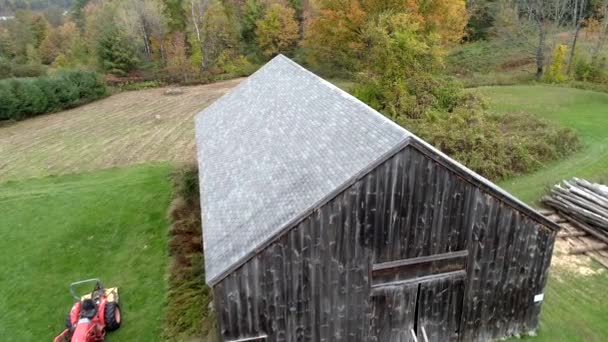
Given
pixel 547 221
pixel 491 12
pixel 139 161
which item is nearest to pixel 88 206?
pixel 139 161

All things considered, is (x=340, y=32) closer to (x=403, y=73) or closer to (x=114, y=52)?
(x=403, y=73)

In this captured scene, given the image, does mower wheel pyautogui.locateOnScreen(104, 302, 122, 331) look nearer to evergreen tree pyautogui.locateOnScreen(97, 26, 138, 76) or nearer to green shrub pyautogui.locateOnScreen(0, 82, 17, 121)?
green shrub pyautogui.locateOnScreen(0, 82, 17, 121)

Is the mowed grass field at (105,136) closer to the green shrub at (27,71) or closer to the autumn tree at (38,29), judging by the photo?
the green shrub at (27,71)

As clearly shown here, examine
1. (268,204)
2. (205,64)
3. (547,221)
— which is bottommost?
(205,64)

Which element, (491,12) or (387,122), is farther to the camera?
(491,12)

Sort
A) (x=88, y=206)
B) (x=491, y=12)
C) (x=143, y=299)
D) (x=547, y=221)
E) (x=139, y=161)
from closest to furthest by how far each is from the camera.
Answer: (x=547, y=221) < (x=143, y=299) < (x=88, y=206) < (x=139, y=161) < (x=491, y=12)

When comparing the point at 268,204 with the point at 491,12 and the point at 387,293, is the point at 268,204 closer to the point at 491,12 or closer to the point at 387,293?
the point at 387,293

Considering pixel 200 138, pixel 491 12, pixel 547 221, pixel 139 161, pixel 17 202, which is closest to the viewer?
pixel 547 221
